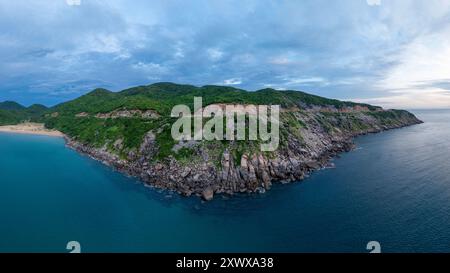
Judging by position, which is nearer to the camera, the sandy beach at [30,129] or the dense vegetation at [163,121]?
the dense vegetation at [163,121]

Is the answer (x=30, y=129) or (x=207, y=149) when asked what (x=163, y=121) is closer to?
(x=207, y=149)

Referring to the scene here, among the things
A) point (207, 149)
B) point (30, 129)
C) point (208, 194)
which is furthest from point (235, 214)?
point (30, 129)

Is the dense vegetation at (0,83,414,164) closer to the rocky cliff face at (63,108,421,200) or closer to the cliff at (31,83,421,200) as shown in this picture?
the cliff at (31,83,421,200)

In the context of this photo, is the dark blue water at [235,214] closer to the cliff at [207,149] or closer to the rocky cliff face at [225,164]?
the rocky cliff face at [225,164]

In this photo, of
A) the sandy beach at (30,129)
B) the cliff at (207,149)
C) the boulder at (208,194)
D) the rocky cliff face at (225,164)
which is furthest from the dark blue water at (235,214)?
the sandy beach at (30,129)

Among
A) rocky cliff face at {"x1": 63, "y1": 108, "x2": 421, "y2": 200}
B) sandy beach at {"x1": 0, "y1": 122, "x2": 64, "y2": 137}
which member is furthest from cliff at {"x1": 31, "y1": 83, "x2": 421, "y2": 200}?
sandy beach at {"x1": 0, "y1": 122, "x2": 64, "y2": 137}

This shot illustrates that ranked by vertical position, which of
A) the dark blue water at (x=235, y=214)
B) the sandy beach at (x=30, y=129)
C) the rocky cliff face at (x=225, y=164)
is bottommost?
the dark blue water at (x=235, y=214)
